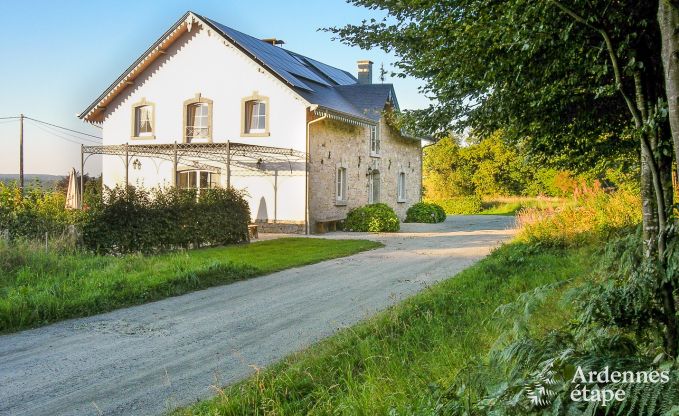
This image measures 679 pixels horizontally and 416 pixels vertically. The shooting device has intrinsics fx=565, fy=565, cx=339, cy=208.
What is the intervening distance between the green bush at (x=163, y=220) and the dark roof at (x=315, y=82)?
6215 mm

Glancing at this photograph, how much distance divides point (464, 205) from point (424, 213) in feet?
41.1

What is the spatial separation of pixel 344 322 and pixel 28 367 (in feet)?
11.5

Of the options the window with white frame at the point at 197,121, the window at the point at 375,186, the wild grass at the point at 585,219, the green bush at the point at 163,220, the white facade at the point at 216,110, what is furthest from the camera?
the window at the point at 375,186

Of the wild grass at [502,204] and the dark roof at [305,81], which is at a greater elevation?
the dark roof at [305,81]

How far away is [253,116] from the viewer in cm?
2211

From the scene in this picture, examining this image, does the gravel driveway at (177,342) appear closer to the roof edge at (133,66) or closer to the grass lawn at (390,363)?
the grass lawn at (390,363)

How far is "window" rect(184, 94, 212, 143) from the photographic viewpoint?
22750mm

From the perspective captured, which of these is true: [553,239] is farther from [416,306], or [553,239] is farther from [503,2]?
[503,2]

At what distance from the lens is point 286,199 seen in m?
21.5

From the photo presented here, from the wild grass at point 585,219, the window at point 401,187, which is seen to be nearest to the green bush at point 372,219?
the window at point 401,187

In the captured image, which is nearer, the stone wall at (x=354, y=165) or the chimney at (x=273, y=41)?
the stone wall at (x=354, y=165)

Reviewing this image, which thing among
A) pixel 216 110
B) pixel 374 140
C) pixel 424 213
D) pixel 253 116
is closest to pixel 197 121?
pixel 216 110

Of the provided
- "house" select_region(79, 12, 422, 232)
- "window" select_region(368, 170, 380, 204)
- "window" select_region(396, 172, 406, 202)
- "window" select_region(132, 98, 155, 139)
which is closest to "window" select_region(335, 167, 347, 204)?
"house" select_region(79, 12, 422, 232)

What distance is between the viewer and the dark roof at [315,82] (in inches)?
841
